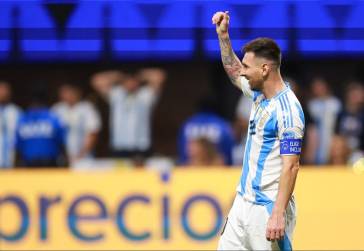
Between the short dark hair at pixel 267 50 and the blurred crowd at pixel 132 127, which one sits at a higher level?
the short dark hair at pixel 267 50

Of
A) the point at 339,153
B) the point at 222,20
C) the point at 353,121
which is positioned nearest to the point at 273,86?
the point at 222,20

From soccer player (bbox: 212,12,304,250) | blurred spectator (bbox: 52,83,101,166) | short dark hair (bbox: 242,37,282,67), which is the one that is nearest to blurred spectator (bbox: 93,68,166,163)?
blurred spectator (bbox: 52,83,101,166)

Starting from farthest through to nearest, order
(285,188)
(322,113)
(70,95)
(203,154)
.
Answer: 1. (70,95)
2. (322,113)
3. (203,154)
4. (285,188)

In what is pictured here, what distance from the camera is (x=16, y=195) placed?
10188mm

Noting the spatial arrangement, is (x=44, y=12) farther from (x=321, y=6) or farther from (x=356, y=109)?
(x=356, y=109)

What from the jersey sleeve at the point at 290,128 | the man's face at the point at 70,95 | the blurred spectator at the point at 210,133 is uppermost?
the man's face at the point at 70,95

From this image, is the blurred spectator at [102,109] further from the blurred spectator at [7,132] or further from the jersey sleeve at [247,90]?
the jersey sleeve at [247,90]

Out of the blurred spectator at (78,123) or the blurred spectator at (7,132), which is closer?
the blurred spectator at (7,132)

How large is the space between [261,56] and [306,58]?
10.3 meters

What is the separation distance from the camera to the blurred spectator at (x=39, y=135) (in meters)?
12.1

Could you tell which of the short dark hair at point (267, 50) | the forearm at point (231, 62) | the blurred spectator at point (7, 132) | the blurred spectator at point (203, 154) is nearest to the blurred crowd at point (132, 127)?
the blurred spectator at point (7, 132)

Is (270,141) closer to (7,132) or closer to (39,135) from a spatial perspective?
(39,135)

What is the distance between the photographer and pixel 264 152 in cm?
652

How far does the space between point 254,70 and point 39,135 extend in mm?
6026
